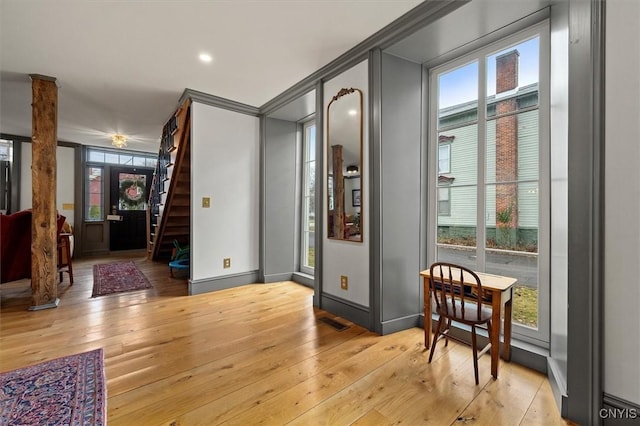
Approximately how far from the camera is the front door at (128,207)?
667 centimetres

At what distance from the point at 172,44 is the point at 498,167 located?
2.94 metres

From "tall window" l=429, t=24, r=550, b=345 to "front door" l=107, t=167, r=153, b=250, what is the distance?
284 inches

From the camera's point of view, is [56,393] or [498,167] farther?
[498,167]

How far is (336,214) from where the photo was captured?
2.78 meters

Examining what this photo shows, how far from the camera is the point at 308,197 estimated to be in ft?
13.6

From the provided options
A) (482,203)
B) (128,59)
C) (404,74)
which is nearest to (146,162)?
(128,59)

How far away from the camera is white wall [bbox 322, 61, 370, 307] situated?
8.09ft

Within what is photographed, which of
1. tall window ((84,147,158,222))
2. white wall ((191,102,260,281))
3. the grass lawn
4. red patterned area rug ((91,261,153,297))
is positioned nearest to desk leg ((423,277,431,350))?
the grass lawn

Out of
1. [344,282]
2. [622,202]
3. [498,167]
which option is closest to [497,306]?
[622,202]

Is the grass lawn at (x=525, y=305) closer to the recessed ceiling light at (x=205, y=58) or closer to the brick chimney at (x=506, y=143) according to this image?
the brick chimney at (x=506, y=143)

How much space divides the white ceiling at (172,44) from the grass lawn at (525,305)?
220 cm

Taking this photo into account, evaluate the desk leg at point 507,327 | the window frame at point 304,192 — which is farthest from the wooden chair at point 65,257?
the desk leg at point 507,327

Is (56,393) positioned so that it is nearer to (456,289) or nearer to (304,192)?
(456,289)

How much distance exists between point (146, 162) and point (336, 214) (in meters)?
6.59
